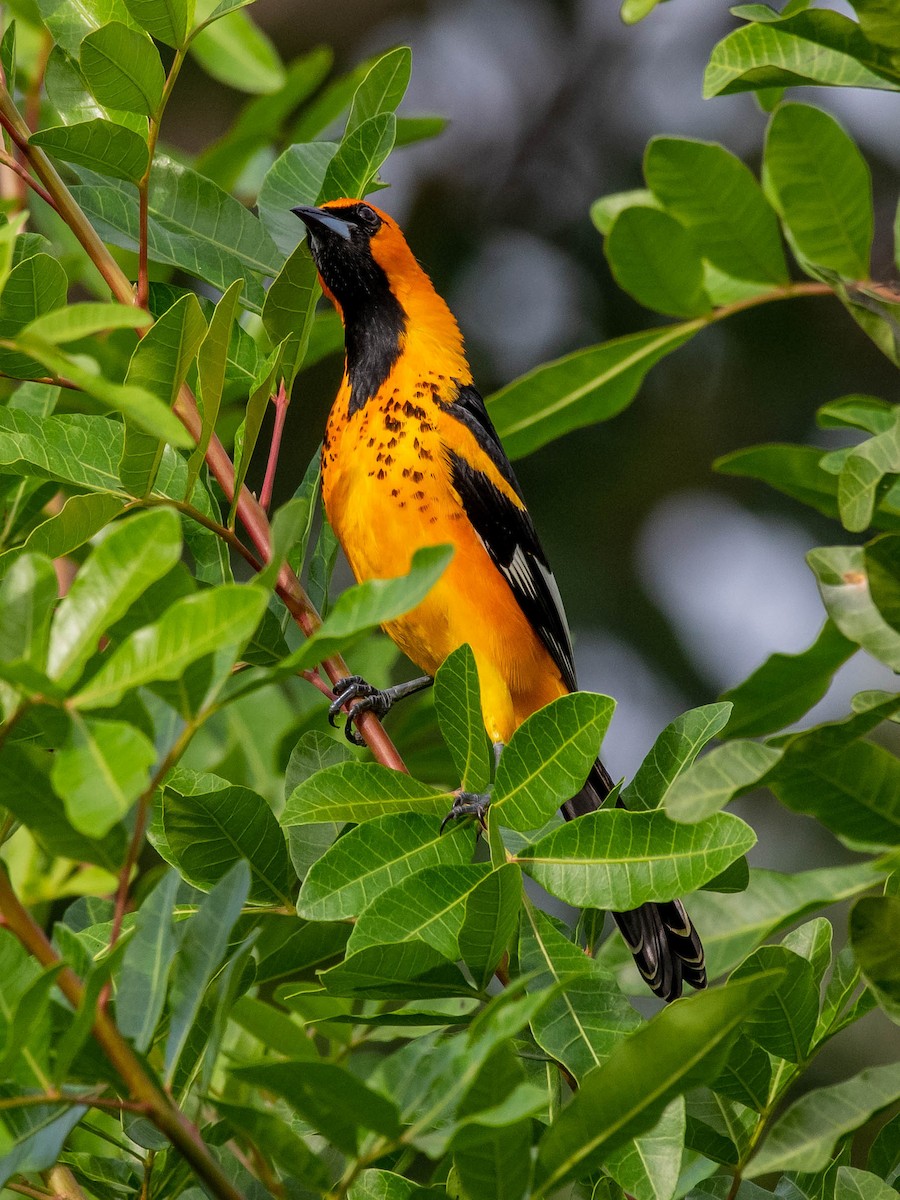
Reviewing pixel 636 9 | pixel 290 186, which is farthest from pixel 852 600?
pixel 290 186

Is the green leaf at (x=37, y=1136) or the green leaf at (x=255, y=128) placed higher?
the green leaf at (x=255, y=128)

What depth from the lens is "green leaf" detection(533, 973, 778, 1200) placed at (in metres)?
1.04

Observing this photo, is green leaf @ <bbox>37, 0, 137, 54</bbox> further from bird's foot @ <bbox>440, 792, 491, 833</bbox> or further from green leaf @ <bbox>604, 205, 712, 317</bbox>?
bird's foot @ <bbox>440, 792, 491, 833</bbox>

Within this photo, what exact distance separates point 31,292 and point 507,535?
165 centimetres

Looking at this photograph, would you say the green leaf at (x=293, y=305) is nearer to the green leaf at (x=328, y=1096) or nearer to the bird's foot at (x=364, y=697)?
the bird's foot at (x=364, y=697)

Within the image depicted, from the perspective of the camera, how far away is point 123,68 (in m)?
1.58

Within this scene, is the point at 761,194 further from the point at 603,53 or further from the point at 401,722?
the point at 603,53

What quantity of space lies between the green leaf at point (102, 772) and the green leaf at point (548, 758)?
51 centimetres

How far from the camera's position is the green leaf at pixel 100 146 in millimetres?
1593

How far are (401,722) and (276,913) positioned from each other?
1.01 m

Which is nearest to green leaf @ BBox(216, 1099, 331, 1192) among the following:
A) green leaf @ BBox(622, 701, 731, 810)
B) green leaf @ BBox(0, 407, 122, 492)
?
green leaf @ BBox(622, 701, 731, 810)

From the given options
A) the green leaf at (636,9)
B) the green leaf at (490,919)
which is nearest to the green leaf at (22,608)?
the green leaf at (490,919)

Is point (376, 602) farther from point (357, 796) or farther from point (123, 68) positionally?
point (123, 68)

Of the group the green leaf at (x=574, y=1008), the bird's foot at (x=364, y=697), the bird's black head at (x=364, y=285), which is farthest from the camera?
the bird's black head at (x=364, y=285)
